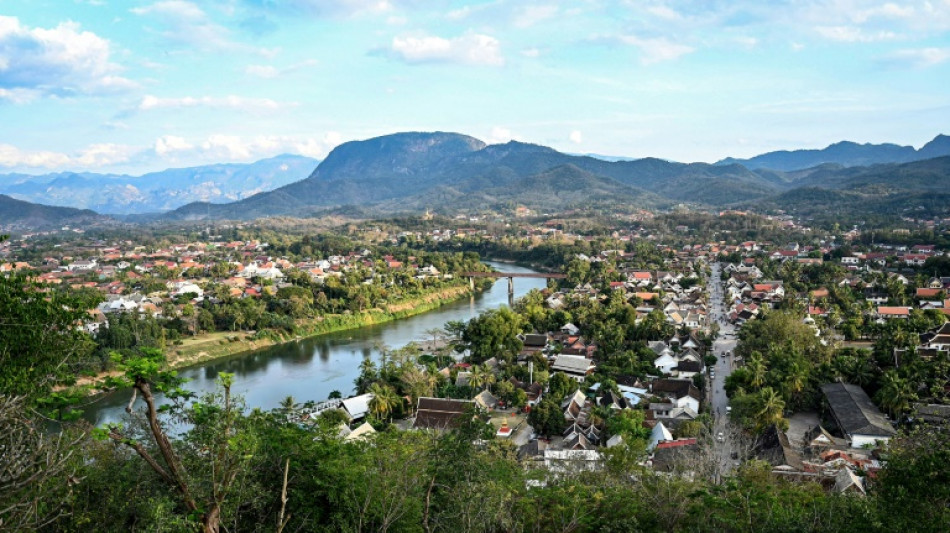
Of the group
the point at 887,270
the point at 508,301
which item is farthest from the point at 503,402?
the point at 887,270

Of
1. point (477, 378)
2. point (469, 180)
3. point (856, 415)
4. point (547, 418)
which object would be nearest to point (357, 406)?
point (477, 378)

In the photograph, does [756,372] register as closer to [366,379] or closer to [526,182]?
[366,379]

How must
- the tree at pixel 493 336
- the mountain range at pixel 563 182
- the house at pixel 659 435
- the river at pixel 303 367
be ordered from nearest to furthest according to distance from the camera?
the house at pixel 659 435 < the river at pixel 303 367 < the tree at pixel 493 336 < the mountain range at pixel 563 182

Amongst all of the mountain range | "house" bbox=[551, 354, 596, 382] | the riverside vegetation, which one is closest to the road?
the riverside vegetation

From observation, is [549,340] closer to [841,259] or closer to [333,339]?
[333,339]

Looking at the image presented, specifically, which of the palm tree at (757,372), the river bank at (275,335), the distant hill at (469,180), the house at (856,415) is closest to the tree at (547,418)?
the palm tree at (757,372)

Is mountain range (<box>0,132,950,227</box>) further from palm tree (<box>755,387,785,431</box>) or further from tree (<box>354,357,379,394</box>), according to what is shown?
tree (<box>354,357,379,394</box>)

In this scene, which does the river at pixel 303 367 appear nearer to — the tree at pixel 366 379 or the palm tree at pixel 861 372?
the tree at pixel 366 379

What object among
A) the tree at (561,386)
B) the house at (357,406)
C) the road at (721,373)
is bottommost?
the road at (721,373)
